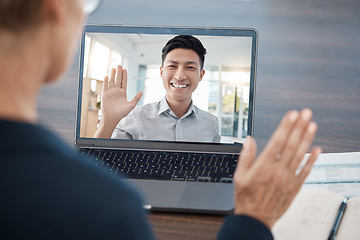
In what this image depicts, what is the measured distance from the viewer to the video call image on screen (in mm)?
972

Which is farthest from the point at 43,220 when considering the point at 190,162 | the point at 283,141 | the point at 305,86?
the point at 305,86

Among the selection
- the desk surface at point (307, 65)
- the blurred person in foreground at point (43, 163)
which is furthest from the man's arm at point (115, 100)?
the blurred person in foreground at point (43, 163)

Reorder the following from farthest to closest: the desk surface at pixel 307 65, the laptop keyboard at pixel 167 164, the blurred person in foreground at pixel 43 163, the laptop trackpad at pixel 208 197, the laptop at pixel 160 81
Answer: the desk surface at pixel 307 65 < the laptop at pixel 160 81 < the laptop keyboard at pixel 167 164 < the laptop trackpad at pixel 208 197 < the blurred person in foreground at pixel 43 163

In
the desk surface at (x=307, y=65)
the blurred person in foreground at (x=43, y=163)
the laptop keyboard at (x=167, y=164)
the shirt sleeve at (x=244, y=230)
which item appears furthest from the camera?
the desk surface at (x=307, y=65)

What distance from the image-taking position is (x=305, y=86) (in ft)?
4.71

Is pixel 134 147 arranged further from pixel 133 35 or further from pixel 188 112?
pixel 133 35

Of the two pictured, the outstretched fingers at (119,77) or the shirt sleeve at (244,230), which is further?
the outstretched fingers at (119,77)

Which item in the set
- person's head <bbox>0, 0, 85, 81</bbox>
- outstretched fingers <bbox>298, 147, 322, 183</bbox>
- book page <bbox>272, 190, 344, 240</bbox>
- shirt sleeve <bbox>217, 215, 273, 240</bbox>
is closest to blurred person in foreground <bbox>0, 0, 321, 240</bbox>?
person's head <bbox>0, 0, 85, 81</bbox>

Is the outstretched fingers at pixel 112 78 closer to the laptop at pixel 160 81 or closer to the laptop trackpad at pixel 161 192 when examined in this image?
the laptop at pixel 160 81

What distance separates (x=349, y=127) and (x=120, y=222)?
4.44 feet

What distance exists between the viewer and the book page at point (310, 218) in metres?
0.61

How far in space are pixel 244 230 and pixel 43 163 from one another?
226mm

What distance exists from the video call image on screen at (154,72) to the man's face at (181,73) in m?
Result: 0.02

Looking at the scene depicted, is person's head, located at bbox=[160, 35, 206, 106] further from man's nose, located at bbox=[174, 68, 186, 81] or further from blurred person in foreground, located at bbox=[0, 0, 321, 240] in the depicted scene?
blurred person in foreground, located at bbox=[0, 0, 321, 240]
